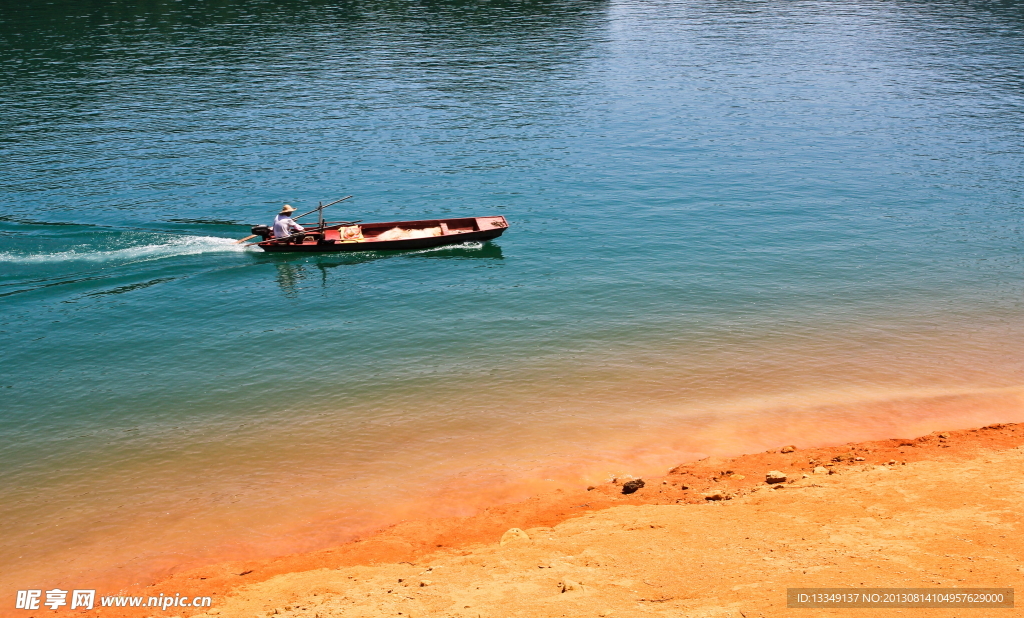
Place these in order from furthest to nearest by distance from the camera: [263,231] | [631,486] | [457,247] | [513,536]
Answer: [457,247], [263,231], [631,486], [513,536]

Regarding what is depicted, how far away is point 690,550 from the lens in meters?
13.9

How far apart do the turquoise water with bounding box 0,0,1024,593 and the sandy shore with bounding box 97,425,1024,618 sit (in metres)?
1.89

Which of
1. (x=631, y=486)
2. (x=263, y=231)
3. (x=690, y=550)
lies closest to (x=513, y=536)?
(x=631, y=486)

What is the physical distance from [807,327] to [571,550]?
15692mm

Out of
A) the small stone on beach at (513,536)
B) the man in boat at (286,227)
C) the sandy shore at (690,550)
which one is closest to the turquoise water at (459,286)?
the man in boat at (286,227)

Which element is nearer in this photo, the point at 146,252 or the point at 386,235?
the point at 146,252

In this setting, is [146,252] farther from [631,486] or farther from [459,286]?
[631,486]

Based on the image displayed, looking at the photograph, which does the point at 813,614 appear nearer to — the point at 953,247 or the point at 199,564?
the point at 199,564

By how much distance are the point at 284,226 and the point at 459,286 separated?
7585mm

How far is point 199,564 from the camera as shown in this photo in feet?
53.9

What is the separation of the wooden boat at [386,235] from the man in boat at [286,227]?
69 mm

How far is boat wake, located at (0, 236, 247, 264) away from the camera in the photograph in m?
31.9

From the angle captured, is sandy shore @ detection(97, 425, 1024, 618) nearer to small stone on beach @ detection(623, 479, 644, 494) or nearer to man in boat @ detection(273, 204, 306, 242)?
small stone on beach @ detection(623, 479, 644, 494)

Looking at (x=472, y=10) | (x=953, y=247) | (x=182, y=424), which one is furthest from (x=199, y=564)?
(x=472, y=10)
